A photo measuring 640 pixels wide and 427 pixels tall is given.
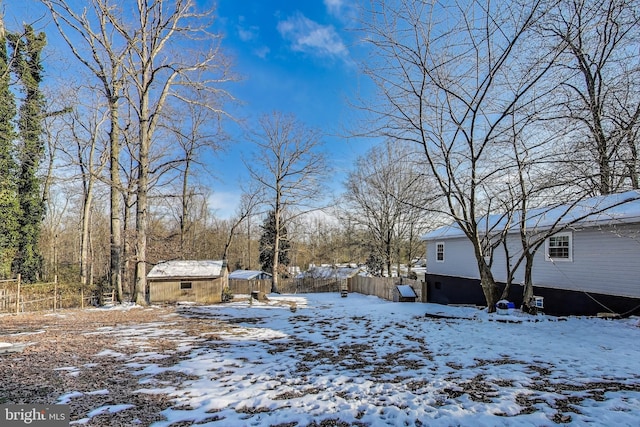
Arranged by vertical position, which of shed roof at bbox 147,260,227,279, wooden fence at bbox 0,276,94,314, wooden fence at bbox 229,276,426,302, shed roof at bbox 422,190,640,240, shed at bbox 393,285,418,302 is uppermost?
shed roof at bbox 422,190,640,240

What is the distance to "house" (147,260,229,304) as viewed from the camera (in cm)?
1712

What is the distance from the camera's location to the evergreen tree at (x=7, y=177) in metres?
15.5

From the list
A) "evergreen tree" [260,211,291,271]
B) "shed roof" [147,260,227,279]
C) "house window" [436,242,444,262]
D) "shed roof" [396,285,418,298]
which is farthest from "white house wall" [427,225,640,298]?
"evergreen tree" [260,211,291,271]

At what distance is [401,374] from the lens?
4148 mm

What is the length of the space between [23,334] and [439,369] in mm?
7516

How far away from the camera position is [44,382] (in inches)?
143

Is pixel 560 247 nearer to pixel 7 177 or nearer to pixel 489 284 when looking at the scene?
pixel 489 284

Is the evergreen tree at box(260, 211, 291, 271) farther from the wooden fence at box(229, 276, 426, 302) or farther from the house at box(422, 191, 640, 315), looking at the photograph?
the house at box(422, 191, 640, 315)

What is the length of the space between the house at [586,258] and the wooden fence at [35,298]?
15.2m

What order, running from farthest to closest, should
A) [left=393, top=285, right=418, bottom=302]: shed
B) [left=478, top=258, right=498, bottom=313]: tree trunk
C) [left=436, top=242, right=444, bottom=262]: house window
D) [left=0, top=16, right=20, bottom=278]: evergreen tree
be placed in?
1. [left=436, top=242, right=444, bottom=262]: house window
2. [left=0, top=16, right=20, bottom=278]: evergreen tree
3. [left=393, top=285, right=418, bottom=302]: shed
4. [left=478, top=258, right=498, bottom=313]: tree trunk

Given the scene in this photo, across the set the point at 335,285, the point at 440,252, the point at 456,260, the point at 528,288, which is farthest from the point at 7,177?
the point at 528,288

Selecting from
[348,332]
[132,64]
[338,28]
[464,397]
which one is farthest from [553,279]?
[132,64]

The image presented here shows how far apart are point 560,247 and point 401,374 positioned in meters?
9.15

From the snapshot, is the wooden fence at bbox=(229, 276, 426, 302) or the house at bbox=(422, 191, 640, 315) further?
the wooden fence at bbox=(229, 276, 426, 302)
